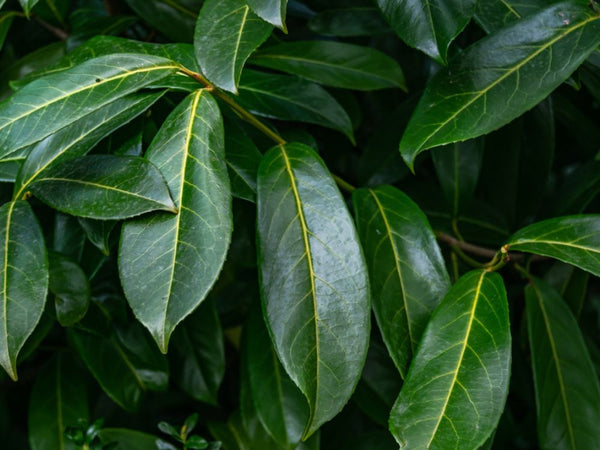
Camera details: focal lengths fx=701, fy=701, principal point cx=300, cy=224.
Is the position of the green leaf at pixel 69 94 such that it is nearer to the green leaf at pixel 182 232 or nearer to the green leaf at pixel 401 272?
the green leaf at pixel 182 232

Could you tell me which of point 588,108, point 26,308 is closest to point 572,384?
point 588,108

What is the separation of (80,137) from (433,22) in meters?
0.36

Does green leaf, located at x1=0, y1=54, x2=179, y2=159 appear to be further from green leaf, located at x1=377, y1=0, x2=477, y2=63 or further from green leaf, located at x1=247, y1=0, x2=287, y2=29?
green leaf, located at x1=377, y1=0, x2=477, y2=63

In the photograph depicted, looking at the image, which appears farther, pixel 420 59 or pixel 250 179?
pixel 420 59

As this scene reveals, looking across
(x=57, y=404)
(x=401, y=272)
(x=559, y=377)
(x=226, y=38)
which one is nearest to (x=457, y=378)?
(x=401, y=272)

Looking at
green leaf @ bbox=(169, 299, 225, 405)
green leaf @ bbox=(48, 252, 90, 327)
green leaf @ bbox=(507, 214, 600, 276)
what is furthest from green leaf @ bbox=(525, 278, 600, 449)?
green leaf @ bbox=(48, 252, 90, 327)

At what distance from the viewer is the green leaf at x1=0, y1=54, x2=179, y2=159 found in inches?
24.1

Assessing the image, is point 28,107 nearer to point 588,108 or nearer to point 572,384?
point 572,384

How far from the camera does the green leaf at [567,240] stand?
0.68 m

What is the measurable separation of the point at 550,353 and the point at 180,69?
→ 1.82 feet

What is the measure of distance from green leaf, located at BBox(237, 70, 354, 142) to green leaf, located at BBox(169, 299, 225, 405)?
0.95 ft

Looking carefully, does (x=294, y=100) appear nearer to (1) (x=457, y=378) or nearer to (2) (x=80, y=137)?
(2) (x=80, y=137)

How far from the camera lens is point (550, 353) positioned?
861 mm

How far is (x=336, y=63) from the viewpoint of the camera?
2.98 ft
